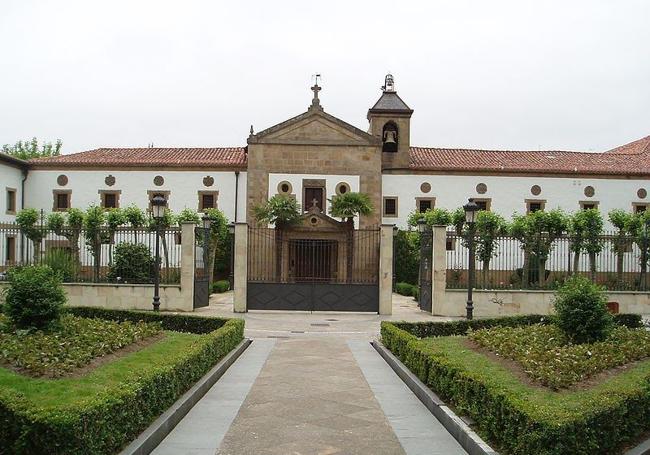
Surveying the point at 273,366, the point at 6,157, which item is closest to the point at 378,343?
the point at 273,366

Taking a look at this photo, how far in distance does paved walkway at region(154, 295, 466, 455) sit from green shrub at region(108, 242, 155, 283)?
971 cm

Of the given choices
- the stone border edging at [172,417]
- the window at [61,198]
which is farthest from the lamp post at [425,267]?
the window at [61,198]

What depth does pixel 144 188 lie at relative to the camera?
37812mm

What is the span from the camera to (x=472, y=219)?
19.2m

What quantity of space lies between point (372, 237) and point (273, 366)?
74.7ft

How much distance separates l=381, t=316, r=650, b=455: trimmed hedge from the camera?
5.84 m

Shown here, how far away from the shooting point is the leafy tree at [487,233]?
2277 centimetres

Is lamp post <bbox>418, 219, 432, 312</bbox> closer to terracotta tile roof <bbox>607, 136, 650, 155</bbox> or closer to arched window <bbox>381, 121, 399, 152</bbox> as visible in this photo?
arched window <bbox>381, 121, 399, 152</bbox>

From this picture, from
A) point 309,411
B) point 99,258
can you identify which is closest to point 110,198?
point 99,258

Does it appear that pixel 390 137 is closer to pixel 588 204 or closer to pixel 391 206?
pixel 391 206

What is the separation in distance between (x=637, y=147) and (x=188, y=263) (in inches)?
→ 1357

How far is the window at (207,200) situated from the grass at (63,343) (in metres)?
25.3

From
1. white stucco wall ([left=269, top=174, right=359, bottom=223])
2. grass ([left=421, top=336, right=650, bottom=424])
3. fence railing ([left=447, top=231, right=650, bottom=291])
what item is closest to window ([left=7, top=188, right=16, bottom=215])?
white stucco wall ([left=269, top=174, right=359, bottom=223])

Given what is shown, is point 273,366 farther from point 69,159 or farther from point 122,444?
point 69,159
